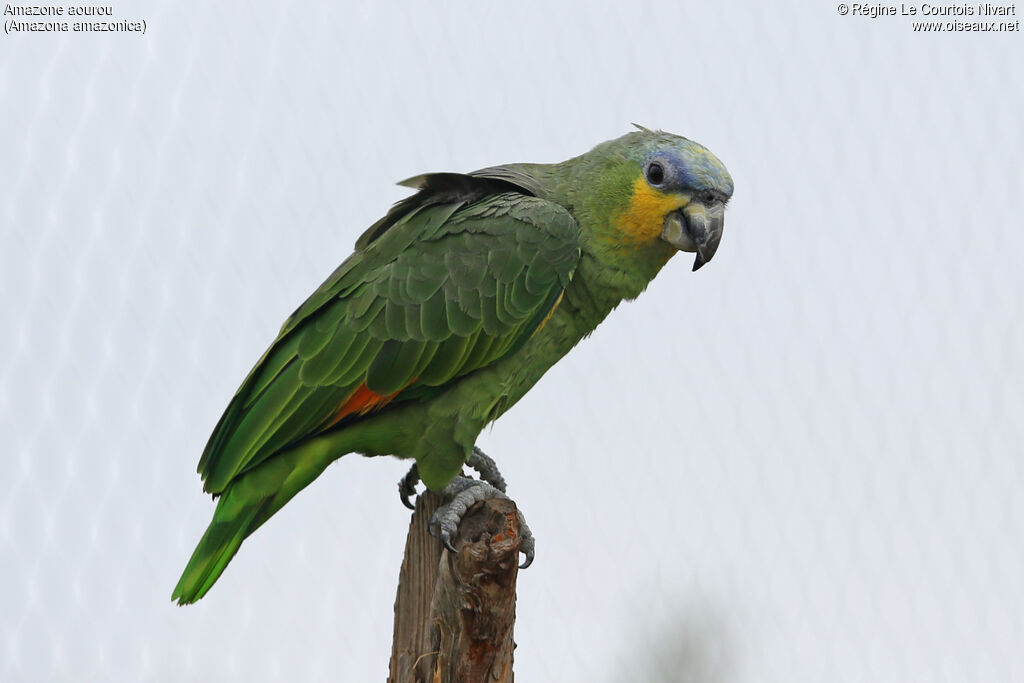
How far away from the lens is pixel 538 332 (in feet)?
7.24

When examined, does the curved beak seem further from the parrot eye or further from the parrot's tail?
the parrot's tail

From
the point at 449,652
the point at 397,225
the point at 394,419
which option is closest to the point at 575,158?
the point at 397,225

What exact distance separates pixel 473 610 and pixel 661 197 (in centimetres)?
110

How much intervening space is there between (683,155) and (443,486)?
1026mm

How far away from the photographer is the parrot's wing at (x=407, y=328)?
208cm

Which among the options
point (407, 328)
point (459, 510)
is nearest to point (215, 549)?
point (459, 510)

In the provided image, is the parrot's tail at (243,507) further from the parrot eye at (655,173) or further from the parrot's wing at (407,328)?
the parrot eye at (655,173)

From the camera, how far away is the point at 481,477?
8.44 feet

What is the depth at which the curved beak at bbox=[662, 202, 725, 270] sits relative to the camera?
213 cm

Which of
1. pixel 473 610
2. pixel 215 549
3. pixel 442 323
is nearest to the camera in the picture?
pixel 473 610

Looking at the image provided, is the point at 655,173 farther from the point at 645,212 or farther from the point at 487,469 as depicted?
the point at 487,469

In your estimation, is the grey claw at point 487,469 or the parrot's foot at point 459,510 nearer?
the parrot's foot at point 459,510

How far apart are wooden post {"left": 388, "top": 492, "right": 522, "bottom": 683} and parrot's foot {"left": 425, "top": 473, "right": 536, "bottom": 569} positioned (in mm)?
31

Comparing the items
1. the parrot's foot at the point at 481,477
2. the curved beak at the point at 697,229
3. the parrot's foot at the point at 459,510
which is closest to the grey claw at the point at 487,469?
the parrot's foot at the point at 481,477
